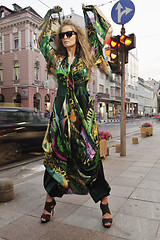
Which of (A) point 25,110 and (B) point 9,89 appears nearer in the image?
(A) point 25,110

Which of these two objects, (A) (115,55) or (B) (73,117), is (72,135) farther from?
(A) (115,55)

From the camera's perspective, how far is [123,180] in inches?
158

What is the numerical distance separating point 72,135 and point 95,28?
116cm

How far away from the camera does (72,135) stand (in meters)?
2.23

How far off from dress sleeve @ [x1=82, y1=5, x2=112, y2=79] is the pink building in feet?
81.8

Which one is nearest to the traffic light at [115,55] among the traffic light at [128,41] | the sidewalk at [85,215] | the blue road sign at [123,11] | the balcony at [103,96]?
the traffic light at [128,41]

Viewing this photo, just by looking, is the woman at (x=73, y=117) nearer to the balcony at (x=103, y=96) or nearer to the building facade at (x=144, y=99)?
the balcony at (x=103, y=96)

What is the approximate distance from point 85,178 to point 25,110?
521 cm

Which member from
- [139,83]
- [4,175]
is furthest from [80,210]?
[139,83]

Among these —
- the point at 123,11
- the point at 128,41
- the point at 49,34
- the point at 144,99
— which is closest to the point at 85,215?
the point at 49,34

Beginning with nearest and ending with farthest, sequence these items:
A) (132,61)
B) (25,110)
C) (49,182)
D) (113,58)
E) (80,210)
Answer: (49,182) < (80,210) < (113,58) < (25,110) < (132,61)

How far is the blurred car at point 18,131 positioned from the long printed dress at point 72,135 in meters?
4.08

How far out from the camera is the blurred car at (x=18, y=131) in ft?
20.1

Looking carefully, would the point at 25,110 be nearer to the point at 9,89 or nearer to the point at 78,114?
the point at 78,114
